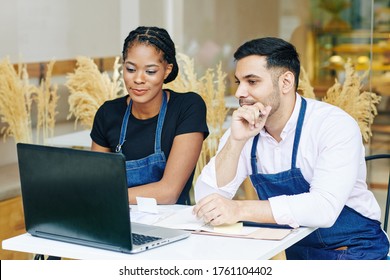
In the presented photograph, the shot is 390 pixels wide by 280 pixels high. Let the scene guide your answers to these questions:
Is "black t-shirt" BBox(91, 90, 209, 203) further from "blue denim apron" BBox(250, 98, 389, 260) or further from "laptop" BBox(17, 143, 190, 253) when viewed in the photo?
"laptop" BBox(17, 143, 190, 253)

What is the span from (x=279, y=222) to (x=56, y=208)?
71 centimetres

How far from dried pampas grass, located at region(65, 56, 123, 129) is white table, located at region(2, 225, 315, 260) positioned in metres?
2.18

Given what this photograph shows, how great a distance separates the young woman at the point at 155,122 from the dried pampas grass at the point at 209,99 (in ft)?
3.44

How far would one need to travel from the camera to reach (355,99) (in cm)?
435

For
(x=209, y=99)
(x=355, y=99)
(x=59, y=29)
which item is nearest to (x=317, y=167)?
(x=355, y=99)

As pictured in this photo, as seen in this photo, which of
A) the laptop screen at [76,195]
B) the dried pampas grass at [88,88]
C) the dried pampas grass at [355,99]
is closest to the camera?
the laptop screen at [76,195]

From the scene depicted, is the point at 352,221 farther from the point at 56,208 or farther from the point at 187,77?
the point at 187,77

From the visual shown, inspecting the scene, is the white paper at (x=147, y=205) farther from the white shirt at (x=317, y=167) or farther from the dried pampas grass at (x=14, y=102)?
the dried pampas grass at (x=14, y=102)

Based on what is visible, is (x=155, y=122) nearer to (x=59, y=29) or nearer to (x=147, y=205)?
(x=147, y=205)

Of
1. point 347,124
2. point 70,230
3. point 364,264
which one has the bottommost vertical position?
point 364,264

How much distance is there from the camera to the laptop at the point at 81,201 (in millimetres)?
2314

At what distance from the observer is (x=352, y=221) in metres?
2.84

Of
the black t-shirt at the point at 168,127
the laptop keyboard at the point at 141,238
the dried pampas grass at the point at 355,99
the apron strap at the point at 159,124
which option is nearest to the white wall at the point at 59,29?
the dried pampas grass at the point at 355,99

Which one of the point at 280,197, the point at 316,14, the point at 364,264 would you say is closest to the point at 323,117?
the point at 280,197
